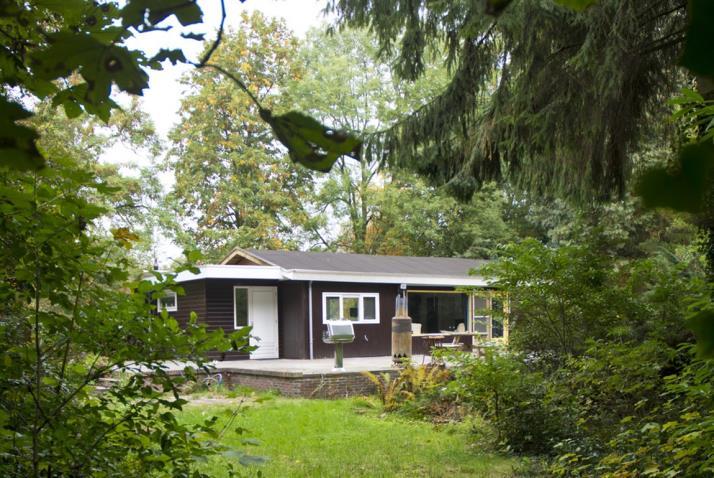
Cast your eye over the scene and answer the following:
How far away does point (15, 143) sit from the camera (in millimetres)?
523

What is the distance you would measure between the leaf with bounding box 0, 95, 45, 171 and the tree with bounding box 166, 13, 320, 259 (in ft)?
91.6

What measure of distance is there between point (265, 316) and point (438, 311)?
6.63 m

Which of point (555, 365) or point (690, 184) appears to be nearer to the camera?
point (690, 184)

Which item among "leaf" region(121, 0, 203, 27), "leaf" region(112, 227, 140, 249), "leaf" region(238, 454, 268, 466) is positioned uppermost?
"leaf" region(121, 0, 203, 27)

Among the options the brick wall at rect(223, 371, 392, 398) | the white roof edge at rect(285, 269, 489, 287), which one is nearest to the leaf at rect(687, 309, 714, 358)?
the brick wall at rect(223, 371, 392, 398)

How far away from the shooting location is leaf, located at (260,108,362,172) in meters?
0.64

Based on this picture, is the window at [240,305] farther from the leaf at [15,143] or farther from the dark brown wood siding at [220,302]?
the leaf at [15,143]

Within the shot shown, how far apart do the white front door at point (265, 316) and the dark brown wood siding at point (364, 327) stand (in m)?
1.37

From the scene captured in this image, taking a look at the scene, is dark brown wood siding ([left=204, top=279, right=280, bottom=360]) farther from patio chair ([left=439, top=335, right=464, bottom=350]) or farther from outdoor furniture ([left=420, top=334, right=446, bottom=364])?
patio chair ([left=439, top=335, right=464, bottom=350])

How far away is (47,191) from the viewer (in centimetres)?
236

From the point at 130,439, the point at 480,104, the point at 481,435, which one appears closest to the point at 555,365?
the point at 481,435

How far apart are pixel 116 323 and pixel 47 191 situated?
534 mm

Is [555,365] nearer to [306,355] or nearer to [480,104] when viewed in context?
[480,104]

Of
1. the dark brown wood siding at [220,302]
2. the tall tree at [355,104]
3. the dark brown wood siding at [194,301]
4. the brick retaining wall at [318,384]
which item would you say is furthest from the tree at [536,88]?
the tall tree at [355,104]
